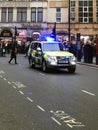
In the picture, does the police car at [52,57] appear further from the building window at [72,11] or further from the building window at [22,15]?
the building window at [22,15]

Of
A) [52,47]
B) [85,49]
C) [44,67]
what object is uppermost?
[52,47]

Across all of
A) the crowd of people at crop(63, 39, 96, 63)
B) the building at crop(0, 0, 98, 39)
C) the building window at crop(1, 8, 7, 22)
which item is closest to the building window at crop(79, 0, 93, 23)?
the building at crop(0, 0, 98, 39)

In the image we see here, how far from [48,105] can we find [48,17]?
5963 cm

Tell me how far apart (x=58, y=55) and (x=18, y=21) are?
4903cm

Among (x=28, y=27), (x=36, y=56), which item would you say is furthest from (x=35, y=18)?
(x=36, y=56)

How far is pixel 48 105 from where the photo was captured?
12.1 m

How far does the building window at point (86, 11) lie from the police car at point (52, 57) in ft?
148

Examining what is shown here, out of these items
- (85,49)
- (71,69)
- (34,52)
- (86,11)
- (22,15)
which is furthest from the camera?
(22,15)

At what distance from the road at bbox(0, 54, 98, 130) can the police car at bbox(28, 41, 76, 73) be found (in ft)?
16.0

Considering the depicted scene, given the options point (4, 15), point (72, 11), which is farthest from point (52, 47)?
point (4, 15)

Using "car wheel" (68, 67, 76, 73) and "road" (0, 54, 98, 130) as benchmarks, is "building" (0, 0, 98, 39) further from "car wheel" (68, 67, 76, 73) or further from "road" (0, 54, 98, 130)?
"road" (0, 54, 98, 130)

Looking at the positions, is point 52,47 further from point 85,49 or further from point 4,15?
point 4,15

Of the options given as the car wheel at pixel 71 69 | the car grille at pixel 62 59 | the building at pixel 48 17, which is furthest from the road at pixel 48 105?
the building at pixel 48 17

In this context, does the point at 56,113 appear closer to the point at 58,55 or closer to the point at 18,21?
the point at 58,55
